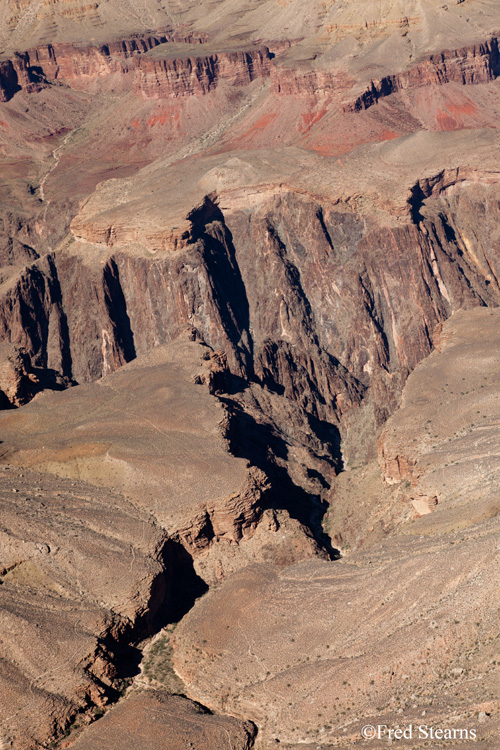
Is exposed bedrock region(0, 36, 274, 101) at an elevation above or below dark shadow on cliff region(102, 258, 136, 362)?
above

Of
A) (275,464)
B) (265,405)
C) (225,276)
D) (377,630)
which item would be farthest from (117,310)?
(377,630)

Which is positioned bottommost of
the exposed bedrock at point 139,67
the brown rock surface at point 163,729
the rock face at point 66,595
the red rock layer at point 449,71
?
the brown rock surface at point 163,729

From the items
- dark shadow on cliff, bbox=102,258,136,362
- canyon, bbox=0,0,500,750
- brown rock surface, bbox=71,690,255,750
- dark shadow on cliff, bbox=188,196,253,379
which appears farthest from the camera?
dark shadow on cliff, bbox=102,258,136,362

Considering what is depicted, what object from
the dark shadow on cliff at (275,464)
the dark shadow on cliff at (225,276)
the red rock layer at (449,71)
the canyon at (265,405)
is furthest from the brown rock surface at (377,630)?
the red rock layer at (449,71)

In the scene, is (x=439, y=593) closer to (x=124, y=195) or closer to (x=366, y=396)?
(x=366, y=396)

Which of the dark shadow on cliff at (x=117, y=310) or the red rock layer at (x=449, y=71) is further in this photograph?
Result: the red rock layer at (x=449, y=71)

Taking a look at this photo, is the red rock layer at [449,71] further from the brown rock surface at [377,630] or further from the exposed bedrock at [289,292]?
the brown rock surface at [377,630]

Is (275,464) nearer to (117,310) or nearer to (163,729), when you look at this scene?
(163,729)

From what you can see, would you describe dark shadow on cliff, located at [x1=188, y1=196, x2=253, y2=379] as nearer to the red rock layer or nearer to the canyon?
the canyon

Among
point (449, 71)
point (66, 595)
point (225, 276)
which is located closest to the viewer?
point (66, 595)

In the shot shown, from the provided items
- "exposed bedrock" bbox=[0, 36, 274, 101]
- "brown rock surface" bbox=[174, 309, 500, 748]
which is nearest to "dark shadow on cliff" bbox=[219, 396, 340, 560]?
"brown rock surface" bbox=[174, 309, 500, 748]
